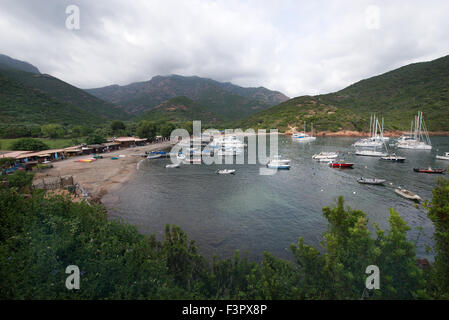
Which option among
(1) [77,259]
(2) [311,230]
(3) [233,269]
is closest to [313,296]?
(3) [233,269]

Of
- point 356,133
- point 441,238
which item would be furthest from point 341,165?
point 356,133

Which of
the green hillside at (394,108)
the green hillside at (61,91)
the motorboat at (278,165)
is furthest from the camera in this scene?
the green hillside at (61,91)

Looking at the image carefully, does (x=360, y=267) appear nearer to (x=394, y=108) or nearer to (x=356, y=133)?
(x=356, y=133)

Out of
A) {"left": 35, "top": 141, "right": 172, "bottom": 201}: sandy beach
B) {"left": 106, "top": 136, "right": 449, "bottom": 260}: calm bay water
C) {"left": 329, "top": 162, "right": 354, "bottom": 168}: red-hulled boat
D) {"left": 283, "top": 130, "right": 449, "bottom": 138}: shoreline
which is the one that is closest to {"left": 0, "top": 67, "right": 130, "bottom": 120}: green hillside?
{"left": 35, "top": 141, "right": 172, "bottom": 201}: sandy beach

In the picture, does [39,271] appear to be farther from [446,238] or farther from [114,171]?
[114,171]

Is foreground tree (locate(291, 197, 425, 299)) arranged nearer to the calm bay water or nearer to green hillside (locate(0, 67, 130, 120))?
the calm bay water

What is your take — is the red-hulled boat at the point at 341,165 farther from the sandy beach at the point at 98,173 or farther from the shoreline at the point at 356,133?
the shoreline at the point at 356,133

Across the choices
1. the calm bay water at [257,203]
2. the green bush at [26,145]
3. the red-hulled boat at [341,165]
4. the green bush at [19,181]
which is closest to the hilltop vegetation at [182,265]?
the calm bay water at [257,203]
